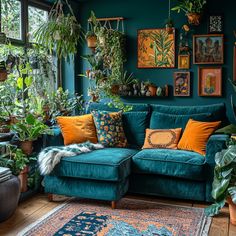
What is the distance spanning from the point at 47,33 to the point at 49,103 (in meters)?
0.86

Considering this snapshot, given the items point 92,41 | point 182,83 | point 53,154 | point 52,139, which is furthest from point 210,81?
point 53,154

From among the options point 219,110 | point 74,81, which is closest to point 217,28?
point 219,110

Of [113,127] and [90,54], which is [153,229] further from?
[90,54]

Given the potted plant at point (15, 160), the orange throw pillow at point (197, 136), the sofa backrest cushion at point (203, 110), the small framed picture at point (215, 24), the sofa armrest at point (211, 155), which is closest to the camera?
the potted plant at point (15, 160)

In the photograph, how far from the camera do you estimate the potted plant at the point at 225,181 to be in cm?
288

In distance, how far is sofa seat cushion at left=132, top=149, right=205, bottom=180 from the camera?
11.1 feet

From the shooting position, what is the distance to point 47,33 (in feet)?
14.0

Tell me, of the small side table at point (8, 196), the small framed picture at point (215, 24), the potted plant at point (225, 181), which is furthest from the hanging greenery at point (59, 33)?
the potted plant at point (225, 181)

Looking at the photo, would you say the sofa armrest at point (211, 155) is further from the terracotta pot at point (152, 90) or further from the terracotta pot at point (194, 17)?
the terracotta pot at point (194, 17)

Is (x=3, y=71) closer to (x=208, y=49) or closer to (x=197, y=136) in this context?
(x=197, y=136)

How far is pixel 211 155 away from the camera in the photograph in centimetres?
337

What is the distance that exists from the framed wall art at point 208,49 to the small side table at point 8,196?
2692 millimetres

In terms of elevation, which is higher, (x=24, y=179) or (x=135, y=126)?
(x=135, y=126)

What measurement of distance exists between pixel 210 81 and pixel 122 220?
7.27 ft
